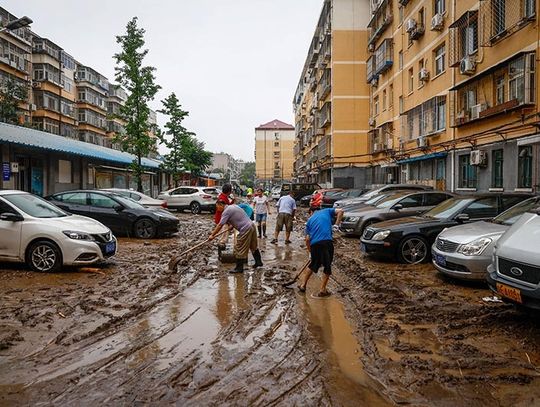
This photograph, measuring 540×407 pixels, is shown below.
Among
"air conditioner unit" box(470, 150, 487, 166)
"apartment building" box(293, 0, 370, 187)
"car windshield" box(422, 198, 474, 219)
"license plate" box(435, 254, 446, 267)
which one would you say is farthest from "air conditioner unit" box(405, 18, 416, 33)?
"license plate" box(435, 254, 446, 267)

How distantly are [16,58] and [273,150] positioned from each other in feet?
266

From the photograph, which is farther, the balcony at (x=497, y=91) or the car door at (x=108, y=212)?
the balcony at (x=497, y=91)

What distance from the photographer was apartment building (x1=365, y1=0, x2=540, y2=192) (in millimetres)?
15328

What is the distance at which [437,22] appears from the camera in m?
22.1

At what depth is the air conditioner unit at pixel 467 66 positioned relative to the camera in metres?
18.5

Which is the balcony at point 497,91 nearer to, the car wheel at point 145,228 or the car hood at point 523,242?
the car hood at point 523,242

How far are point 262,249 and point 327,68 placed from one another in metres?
33.3

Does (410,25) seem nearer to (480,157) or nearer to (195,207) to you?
(480,157)

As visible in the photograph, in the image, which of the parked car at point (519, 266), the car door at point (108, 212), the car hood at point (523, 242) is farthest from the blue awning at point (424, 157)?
the parked car at point (519, 266)

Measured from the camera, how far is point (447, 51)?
21766mm

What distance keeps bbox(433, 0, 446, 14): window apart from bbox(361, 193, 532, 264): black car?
50.9 ft

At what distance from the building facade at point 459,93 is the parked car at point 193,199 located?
11411 millimetres

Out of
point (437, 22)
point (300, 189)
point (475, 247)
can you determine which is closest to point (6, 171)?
point (475, 247)

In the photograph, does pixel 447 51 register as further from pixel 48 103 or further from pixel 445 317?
pixel 48 103
